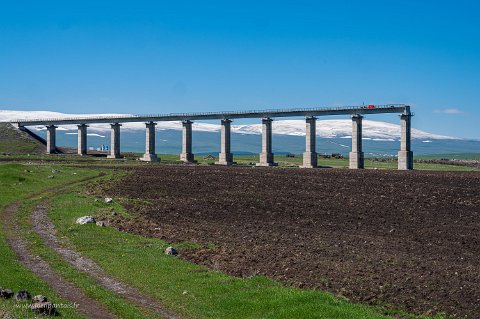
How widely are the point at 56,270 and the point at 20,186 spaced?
26.7 metres

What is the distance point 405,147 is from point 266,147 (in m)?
23.5

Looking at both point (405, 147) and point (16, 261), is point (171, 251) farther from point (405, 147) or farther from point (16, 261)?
point (405, 147)

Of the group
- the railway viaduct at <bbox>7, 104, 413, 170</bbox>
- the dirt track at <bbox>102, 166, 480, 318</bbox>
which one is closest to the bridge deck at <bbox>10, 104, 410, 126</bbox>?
the railway viaduct at <bbox>7, 104, 413, 170</bbox>

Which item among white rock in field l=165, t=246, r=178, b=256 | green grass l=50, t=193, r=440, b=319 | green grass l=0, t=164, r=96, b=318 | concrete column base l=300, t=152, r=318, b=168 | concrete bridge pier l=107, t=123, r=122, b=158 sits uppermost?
concrete bridge pier l=107, t=123, r=122, b=158

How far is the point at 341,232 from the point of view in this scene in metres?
27.4

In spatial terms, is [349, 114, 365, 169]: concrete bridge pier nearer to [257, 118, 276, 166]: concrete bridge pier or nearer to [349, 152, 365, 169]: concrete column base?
[349, 152, 365, 169]: concrete column base

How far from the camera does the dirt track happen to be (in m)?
17.8

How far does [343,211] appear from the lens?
3469 cm

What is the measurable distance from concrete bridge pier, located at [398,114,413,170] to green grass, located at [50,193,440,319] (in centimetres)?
6418

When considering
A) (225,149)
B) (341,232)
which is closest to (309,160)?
(225,149)

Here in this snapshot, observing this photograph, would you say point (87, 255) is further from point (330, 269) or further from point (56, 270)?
point (330, 269)

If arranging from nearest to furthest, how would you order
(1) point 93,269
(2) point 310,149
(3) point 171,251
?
(1) point 93,269, (3) point 171,251, (2) point 310,149

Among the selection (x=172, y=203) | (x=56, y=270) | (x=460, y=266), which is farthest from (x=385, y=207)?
(x=56, y=270)

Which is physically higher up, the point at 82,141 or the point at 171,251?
the point at 82,141
